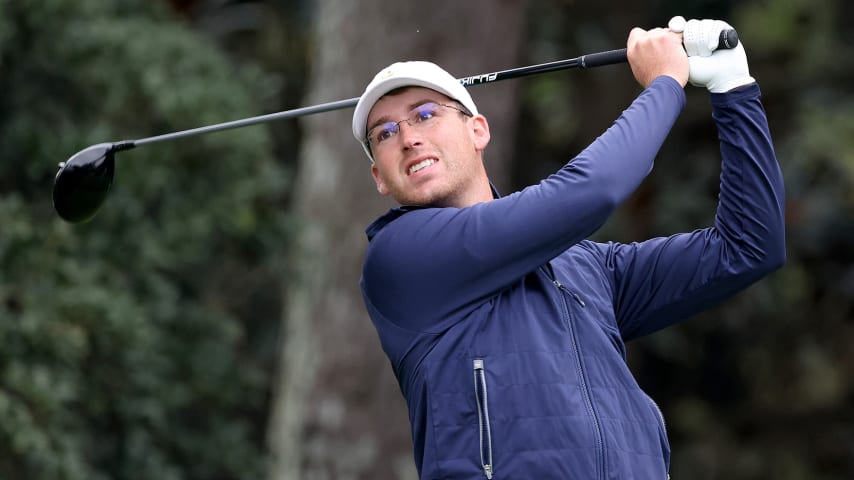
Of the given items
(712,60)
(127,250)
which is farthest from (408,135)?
(127,250)

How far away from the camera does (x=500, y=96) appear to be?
814 centimetres

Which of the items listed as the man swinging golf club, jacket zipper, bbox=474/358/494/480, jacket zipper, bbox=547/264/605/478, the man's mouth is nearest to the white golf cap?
the man swinging golf club

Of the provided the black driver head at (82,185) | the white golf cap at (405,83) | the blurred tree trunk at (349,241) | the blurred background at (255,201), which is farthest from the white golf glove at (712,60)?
the blurred tree trunk at (349,241)

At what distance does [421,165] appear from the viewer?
351 cm

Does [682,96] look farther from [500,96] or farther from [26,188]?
[500,96]

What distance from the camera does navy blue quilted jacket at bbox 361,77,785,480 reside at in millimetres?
3023

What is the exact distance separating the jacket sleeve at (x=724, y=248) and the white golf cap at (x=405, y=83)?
0.58 metres

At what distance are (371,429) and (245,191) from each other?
141cm

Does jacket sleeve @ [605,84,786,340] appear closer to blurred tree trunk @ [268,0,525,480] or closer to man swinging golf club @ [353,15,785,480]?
man swinging golf club @ [353,15,785,480]

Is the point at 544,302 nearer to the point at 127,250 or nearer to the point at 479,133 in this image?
the point at 479,133

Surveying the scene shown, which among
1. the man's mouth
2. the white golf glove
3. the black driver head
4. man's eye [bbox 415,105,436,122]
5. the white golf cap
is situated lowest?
the man's mouth

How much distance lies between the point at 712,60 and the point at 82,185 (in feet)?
6.18

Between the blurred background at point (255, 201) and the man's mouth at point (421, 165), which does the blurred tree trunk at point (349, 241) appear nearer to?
the blurred background at point (255, 201)

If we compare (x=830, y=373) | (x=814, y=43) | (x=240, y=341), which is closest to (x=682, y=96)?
(x=240, y=341)
